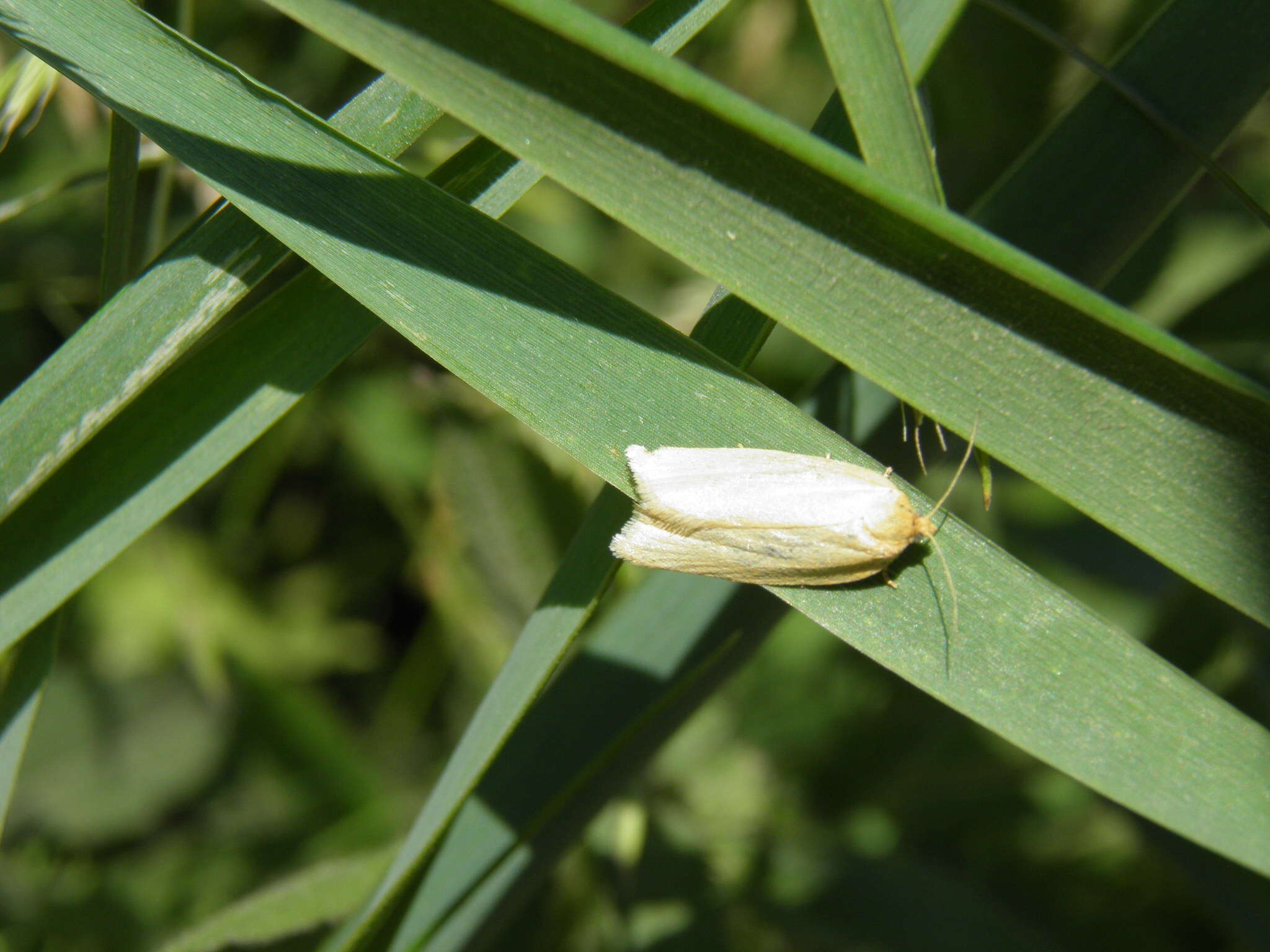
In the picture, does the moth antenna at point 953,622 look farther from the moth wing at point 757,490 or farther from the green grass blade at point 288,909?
the green grass blade at point 288,909

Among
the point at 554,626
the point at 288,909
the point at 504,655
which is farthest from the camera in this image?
the point at 504,655

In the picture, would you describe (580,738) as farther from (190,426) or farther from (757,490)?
(190,426)

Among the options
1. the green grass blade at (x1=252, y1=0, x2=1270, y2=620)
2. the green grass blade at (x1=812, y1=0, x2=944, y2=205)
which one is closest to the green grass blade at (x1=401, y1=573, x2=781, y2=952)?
the green grass blade at (x1=252, y1=0, x2=1270, y2=620)

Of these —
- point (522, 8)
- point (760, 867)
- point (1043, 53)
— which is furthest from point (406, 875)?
point (1043, 53)

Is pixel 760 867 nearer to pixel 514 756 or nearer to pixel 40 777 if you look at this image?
pixel 514 756

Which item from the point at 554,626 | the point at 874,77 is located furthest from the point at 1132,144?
the point at 554,626
